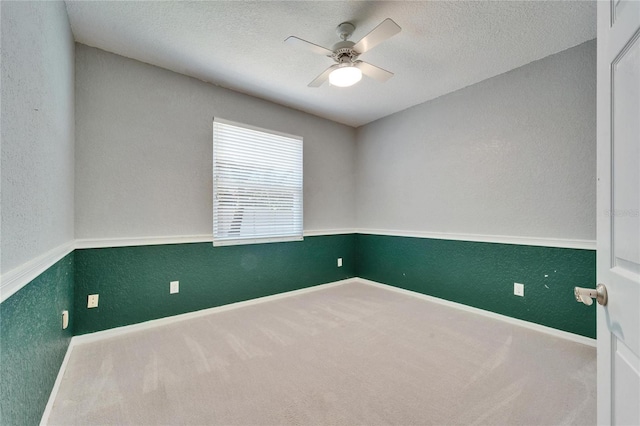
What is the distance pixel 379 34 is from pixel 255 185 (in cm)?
212

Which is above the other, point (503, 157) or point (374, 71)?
point (374, 71)

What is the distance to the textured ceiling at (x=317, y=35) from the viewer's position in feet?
6.26

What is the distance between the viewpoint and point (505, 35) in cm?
219

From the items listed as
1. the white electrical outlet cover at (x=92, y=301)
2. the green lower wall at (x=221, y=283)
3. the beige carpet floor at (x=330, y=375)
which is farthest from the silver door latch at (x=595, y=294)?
the white electrical outlet cover at (x=92, y=301)

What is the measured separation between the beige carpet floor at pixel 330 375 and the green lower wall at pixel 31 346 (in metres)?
0.23

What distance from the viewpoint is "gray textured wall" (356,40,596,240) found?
91.3 inches

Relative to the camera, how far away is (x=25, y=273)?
108 cm

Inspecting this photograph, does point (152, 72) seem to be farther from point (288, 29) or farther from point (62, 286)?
point (62, 286)

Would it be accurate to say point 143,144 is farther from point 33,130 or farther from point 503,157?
point 503,157

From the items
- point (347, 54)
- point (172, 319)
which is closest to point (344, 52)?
point (347, 54)

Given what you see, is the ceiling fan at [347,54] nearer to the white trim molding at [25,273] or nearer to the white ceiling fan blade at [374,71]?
the white ceiling fan blade at [374,71]

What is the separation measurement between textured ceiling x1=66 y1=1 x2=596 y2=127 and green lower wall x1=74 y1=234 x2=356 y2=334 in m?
1.85
